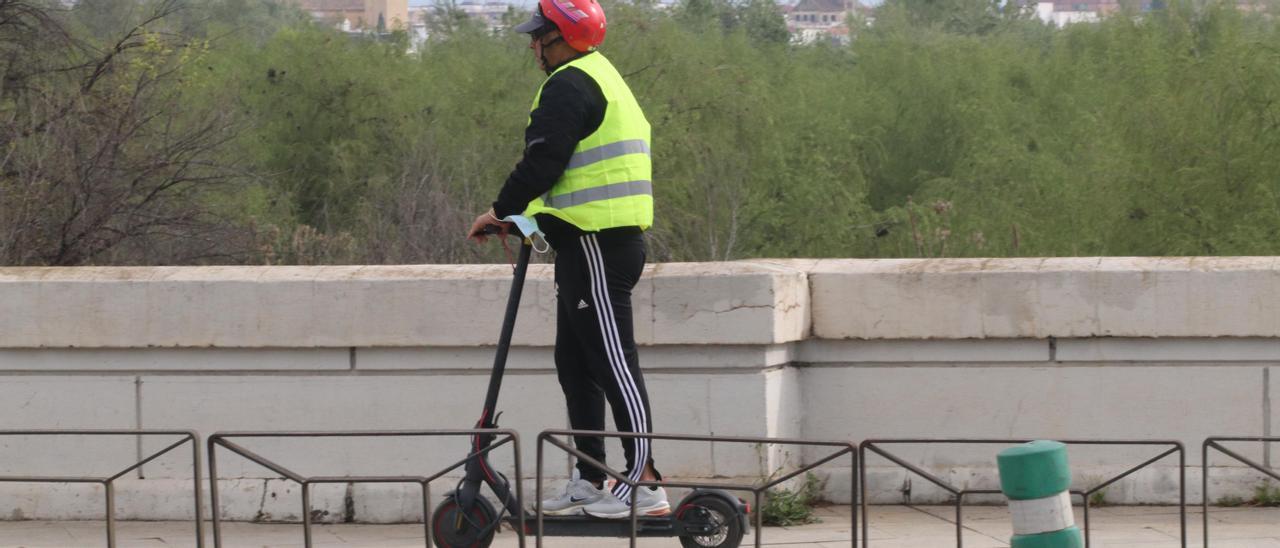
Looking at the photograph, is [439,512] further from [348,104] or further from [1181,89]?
[348,104]

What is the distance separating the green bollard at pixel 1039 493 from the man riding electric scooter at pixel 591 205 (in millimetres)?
1760

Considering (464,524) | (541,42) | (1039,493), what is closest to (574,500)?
(464,524)

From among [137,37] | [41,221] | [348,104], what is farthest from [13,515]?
[348,104]

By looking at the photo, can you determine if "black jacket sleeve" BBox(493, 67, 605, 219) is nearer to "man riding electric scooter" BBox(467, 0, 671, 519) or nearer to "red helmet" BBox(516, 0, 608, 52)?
"man riding electric scooter" BBox(467, 0, 671, 519)

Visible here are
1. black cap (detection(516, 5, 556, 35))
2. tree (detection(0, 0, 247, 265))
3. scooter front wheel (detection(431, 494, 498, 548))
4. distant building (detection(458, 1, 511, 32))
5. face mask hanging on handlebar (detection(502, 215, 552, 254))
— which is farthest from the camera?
distant building (detection(458, 1, 511, 32))

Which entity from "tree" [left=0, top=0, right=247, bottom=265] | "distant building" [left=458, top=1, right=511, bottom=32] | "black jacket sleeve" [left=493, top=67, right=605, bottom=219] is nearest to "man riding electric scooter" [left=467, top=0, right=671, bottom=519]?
"black jacket sleeve" [left=493, top=67, right=605, bottom=219]

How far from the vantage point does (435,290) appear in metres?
6.55

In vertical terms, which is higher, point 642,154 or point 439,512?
point 642,154

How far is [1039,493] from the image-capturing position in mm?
4023

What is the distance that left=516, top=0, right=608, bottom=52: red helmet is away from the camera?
225 inches

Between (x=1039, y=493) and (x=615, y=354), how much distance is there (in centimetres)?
197

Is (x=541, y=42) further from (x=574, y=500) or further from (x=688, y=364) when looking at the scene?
(x=574, y=500)

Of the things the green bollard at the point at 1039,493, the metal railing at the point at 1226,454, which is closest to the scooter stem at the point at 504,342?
the green bollard at the point at 1039,493

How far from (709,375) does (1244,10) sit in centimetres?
3815
